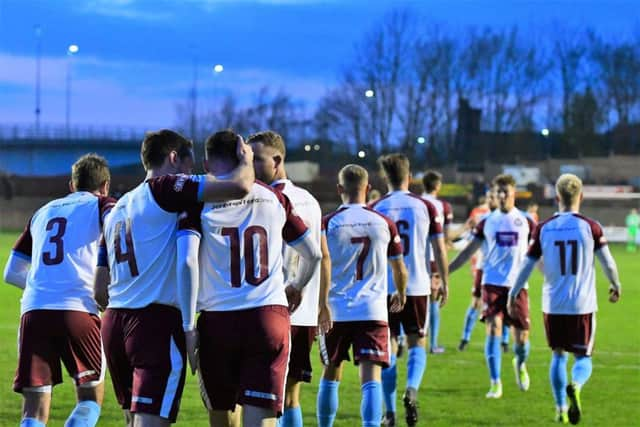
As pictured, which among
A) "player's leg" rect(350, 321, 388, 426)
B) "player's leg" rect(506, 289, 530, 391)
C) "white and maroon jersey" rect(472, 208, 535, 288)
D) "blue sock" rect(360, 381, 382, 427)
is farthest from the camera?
"white and maroon jersey" rect(472, 208, 535, 288)

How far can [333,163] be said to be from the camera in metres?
76.6

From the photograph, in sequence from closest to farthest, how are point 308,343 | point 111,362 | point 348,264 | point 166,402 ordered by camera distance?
point 166,402 < point 111,362 < point 308,343 < point 348,264

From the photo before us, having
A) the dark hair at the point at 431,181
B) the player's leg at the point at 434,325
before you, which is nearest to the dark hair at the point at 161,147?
the dark hair at the point at 431,181

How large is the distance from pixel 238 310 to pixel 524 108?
3320 inches

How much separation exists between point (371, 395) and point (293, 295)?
5.79ft

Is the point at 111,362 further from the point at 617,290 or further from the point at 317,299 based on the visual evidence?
the point at 617,290

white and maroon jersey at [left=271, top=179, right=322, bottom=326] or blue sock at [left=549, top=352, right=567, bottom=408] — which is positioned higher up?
white and maroon jersey at [left=271, top=179, right=322, bottom=326]

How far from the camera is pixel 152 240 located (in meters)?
5.98

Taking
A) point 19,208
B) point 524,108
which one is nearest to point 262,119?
point 19,208

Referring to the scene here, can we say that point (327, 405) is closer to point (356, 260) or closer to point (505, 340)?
point (356, 260)

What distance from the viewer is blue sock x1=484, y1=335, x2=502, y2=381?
11.9m

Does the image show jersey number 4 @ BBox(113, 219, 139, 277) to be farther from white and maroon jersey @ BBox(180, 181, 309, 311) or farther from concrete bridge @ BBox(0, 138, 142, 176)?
concrete bridge @ BBox(0, 138, 142, 176)

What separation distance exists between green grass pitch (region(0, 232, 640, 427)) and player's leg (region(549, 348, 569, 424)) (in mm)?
157

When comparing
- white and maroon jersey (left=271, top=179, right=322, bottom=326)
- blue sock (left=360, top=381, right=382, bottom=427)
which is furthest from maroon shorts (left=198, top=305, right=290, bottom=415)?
blue sock (left=360, top=381, right=382, bottom=427)
